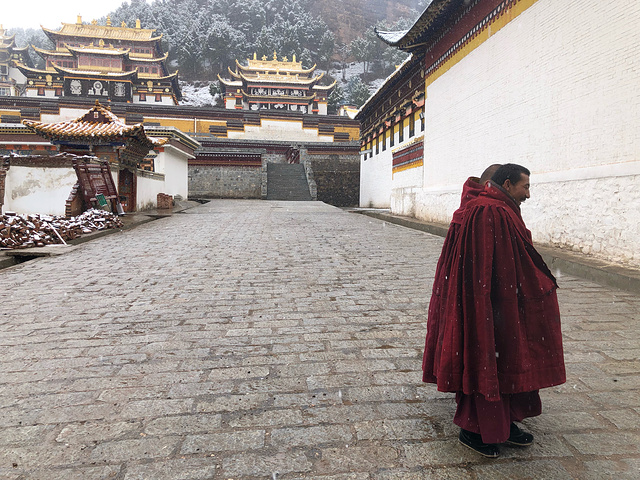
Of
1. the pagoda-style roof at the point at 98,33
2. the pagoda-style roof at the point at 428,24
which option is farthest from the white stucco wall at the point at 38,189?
the pagoda-style roof at the point at 98,33

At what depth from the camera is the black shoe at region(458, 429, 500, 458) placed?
2.05 metres

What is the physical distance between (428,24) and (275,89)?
3975cm

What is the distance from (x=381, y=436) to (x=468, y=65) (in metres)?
11.1

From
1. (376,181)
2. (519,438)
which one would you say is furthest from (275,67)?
(519,438)

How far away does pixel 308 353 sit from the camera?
328cm

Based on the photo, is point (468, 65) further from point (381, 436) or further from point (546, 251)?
point (381, 436)

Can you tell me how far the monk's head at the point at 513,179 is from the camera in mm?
2240

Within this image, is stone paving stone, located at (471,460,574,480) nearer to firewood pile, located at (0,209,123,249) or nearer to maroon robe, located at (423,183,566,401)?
maroon robe, located at (423,183,566,401)

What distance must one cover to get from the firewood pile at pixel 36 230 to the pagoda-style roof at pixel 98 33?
4574 cm

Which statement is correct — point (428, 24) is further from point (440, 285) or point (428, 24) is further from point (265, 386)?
point (265, 386)

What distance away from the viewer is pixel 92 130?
14.5m

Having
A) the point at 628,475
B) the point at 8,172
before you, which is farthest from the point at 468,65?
the point at 8,172

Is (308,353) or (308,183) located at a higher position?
(308,183)

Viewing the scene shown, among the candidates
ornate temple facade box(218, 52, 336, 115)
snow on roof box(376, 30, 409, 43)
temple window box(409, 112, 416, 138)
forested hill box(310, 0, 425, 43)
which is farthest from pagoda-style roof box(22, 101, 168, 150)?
forested hill box(310, 0, 425, 43)
